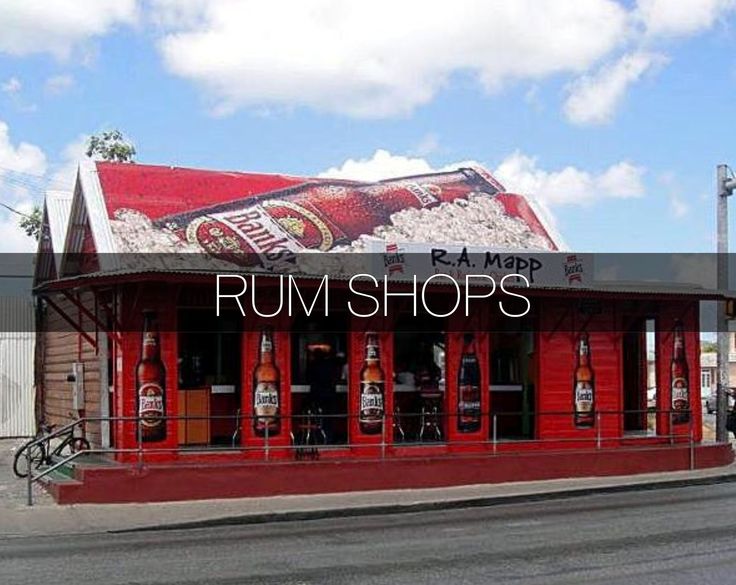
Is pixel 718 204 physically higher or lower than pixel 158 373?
Answer: higher

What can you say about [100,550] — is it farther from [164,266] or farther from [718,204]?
[718,204]

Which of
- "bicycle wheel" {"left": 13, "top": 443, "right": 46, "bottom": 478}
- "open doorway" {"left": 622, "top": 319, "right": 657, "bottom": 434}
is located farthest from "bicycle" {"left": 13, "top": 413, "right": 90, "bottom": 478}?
"open doorway" {"left": 622, "top": 319, "right": 657, "bottom": 434}

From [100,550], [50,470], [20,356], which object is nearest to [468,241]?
[50,470]

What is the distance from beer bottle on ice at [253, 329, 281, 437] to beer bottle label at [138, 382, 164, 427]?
5.09ft

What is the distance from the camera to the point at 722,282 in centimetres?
2259

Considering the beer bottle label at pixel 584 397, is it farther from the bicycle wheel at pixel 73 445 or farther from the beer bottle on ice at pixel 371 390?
the bicycle wheel at pixel 73 445

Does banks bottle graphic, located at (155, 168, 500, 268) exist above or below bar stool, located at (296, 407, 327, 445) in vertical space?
above

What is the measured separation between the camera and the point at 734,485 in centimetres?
1947

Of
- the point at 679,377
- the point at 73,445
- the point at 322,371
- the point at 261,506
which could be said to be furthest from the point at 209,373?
the point at 679,377

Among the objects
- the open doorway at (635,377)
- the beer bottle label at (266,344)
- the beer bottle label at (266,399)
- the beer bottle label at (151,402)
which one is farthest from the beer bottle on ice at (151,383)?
the open doorway at (635,377)

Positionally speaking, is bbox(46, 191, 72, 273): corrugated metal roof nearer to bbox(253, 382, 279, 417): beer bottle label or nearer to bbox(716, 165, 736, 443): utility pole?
bbox(253, 382, 279, 417): beer bottle label

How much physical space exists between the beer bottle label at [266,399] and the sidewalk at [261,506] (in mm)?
1672

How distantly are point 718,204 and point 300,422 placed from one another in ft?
34.4
